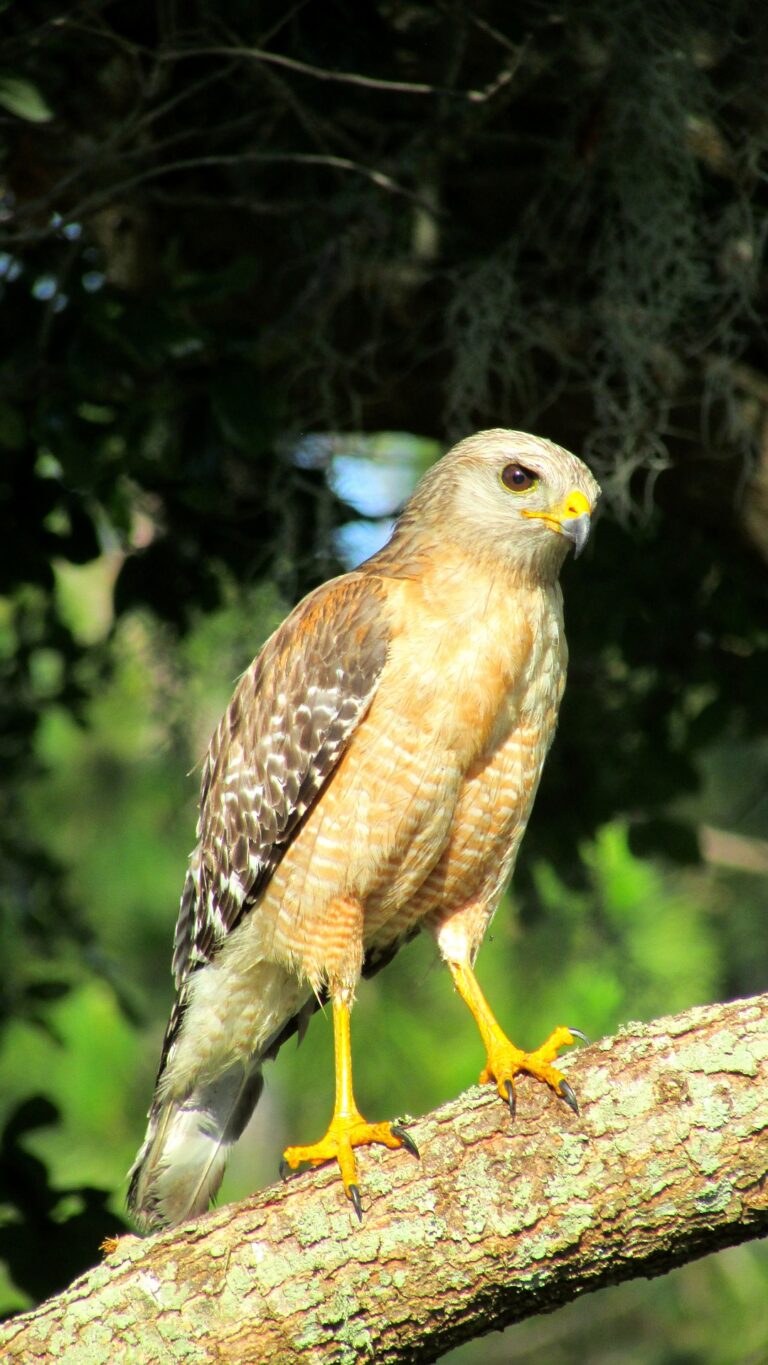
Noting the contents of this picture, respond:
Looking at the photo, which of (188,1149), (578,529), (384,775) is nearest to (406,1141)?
(384,775)

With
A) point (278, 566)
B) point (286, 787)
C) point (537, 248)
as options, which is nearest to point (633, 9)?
point (537, 248)

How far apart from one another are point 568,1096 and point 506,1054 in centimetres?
47

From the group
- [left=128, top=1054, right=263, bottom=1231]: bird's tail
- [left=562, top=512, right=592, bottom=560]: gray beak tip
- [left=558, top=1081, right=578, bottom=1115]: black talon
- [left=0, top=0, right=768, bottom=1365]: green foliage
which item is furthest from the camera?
[left=128, top=1054, right=263, bottom=1231]: bird's tail

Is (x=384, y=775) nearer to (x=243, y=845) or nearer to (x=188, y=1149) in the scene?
(x=243, y=845)

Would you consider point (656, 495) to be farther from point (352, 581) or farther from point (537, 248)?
point (352, 581)

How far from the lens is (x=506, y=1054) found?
326 centimetres

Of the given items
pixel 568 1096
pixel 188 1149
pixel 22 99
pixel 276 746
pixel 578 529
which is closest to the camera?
pixel 568 1096

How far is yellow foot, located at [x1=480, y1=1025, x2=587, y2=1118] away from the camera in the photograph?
9.29 feet

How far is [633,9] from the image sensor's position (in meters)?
3.72

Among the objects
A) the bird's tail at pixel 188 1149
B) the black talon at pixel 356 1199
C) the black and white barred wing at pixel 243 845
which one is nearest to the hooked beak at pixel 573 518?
the black and white barred wing at pixel 243 845

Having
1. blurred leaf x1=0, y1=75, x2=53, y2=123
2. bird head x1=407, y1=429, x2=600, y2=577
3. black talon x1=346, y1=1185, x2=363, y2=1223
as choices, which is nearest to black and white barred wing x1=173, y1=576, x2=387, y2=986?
bird head x1=407, y1=429, x2=600, y2=577

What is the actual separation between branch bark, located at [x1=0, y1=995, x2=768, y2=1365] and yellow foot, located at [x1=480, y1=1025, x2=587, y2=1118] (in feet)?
0.10

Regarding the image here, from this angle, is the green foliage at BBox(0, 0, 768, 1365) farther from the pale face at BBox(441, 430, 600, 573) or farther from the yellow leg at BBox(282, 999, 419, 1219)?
the yellow leg at BBox(282, 999, 419, 1219)

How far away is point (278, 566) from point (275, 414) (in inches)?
26.2
